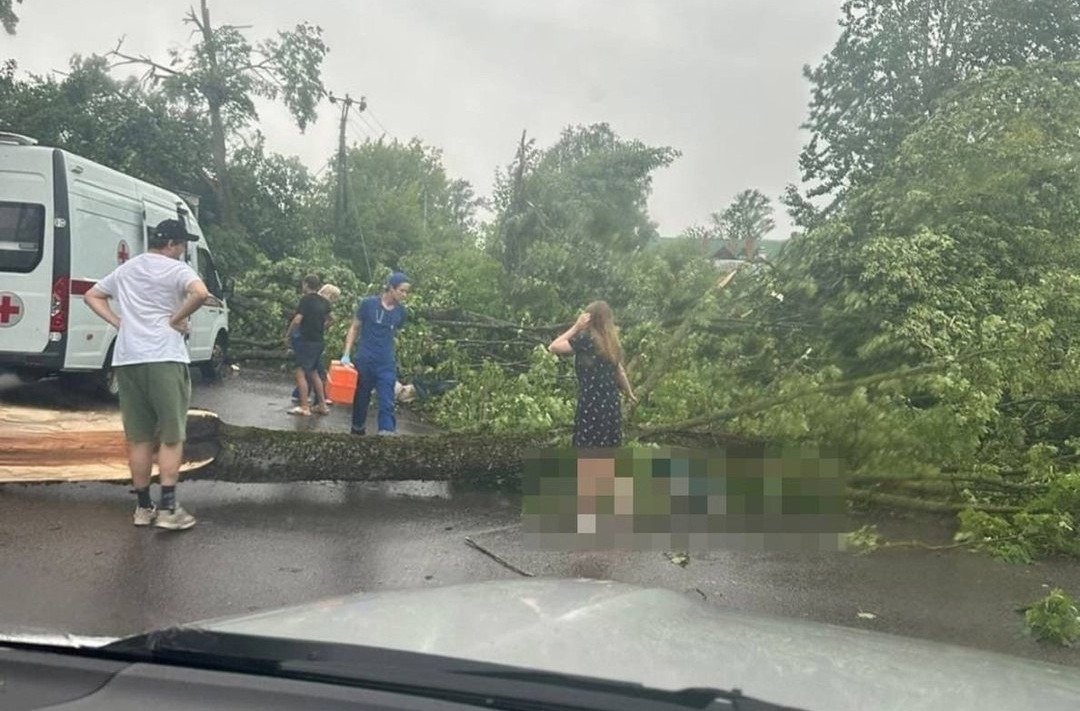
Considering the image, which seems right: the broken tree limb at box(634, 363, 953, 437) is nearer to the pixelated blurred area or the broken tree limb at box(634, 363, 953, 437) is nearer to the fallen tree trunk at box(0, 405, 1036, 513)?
the fallen tree trunk at box(0, 405, 1036, 513)

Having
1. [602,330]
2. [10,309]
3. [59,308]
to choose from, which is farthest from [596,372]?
[10,309]

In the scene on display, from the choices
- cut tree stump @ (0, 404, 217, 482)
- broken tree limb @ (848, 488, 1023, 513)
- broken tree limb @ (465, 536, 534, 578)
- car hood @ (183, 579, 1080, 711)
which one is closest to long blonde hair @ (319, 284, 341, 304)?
cut tree stump @ (0, 404, 217, 482)

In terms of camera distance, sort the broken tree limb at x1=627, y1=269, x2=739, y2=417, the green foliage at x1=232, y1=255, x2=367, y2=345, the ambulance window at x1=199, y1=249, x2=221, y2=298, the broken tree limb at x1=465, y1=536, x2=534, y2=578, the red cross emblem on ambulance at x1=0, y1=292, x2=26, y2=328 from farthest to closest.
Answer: the green foliage at x1=232, y1=255, x2=367, y2=345, the ambulance window at x1=199, y1=249, x2=221, y2=298, the red cross emblem on ambulance at x1=0, y1=292, x2=26, y2=328, the broken tree limb at x1=627, y1=269, x2=739, y2=417, the broken tree limb at x1=465, y1=536, x2=534, y2=578

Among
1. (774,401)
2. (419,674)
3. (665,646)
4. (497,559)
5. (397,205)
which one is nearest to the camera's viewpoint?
(419,674)

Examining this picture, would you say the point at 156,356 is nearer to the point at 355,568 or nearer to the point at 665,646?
the point at 355,568

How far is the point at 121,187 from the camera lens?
35.2 ft

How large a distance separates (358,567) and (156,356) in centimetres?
165

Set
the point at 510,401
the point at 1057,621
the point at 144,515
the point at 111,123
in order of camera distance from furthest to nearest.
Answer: the point at 111,123
the point at 510,401
the point at 144,515
the point at 1057,621

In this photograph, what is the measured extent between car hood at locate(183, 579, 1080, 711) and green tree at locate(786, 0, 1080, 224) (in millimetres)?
14242

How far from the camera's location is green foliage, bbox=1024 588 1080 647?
5051 mm

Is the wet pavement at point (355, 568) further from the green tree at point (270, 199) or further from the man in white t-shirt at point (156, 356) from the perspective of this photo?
the green tree at point (270, 199)

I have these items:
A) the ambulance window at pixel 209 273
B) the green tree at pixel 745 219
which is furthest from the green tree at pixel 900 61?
the ambulance window at pixel 209 273

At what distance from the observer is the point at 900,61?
20.8 m

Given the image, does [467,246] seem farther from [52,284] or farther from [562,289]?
[52,284]
